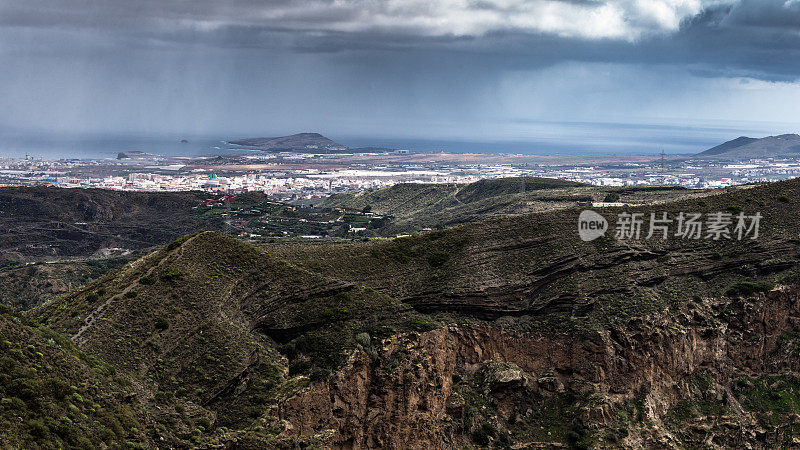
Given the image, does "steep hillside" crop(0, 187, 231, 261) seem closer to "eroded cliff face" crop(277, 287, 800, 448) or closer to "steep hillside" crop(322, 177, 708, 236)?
"steep hillside" crop(322, 177, 708, 236)

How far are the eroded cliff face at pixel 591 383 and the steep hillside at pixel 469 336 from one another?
0.10 metres

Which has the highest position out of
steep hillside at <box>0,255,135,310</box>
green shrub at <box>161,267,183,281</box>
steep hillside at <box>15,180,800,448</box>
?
green shrub at <box>161,267,183,281</box>

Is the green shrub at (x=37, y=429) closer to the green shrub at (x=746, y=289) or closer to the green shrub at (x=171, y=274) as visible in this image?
the green shrub at (x=171, y=274)

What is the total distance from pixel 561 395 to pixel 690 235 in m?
18.8

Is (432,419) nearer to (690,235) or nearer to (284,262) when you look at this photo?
(284,262)

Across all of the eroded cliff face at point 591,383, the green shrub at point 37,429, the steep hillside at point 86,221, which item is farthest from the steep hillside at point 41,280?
the green shrub at point 37,429

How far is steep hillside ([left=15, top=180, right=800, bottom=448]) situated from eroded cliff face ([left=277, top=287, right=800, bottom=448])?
10cm

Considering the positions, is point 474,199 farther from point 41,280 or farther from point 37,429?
point 37,429

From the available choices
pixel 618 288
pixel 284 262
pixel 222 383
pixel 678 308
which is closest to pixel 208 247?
pixel 284 262

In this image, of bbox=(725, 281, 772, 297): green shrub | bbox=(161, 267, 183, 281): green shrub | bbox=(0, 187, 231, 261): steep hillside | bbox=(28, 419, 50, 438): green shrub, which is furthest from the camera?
bbox=(0, 187, 231, 261): steep hillside

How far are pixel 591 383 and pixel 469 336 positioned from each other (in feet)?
25.5

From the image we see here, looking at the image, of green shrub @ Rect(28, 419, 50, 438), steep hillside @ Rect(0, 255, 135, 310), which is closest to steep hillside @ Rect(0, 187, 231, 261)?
steep hillside @ Rect(0, 255, 135, 310)

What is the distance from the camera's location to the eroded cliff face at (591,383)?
33969 millimetres

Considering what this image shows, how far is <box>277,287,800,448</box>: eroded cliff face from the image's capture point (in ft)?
111
